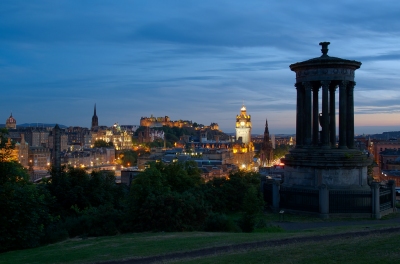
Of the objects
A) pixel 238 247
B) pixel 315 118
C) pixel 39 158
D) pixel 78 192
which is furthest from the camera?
pixel 39 158

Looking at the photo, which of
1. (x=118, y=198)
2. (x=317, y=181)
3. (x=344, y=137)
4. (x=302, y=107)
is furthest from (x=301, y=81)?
(x=118, y=198)

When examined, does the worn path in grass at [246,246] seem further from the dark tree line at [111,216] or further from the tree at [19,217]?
the tree at [19,217]

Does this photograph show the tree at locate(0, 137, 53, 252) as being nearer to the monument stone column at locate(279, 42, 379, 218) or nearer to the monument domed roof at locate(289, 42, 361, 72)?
the monument stone column at locate(279, 42, 379, 218)

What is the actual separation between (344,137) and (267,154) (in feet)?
461

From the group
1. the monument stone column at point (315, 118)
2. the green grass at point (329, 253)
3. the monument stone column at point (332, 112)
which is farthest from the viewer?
the monument stone column at point (332, 112)

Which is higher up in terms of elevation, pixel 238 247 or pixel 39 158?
pixel 238 247

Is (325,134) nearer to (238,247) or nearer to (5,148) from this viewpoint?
(238,247)

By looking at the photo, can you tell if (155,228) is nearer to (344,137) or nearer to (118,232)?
(118,232)

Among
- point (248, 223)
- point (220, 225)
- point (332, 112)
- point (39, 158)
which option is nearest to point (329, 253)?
point (248, 223)

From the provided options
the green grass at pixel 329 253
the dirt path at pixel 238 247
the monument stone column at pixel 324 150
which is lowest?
the dirt path at pixel 238 247

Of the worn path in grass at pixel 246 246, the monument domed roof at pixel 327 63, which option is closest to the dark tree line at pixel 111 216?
the worn path in grass at pixel 246 246

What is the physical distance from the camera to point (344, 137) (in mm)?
29875

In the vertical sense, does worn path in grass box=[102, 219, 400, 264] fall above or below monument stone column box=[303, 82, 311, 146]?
below

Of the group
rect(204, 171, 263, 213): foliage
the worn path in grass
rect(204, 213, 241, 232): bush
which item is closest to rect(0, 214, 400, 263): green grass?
the worn path in grass
